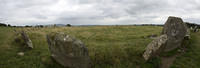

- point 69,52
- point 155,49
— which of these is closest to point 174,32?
point 155,49

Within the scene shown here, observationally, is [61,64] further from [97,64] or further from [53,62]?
[97,64]

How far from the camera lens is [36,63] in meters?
11.9

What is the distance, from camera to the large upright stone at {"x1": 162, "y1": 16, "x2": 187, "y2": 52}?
1628 centimetres

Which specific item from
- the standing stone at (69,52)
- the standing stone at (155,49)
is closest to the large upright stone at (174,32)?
the standing stone at (155,49)

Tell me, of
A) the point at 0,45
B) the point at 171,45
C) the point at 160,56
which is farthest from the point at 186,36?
the point at 0,45

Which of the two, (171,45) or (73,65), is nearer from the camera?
(73,65)

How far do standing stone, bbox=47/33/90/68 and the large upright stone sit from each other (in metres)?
10.2

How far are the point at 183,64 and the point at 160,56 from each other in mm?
2219

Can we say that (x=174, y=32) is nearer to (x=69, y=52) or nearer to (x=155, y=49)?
(x=155, y=49)

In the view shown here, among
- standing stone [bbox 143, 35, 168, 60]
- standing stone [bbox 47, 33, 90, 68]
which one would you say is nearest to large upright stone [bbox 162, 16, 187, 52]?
standing stone [bbox 143, 35, 168, 60]

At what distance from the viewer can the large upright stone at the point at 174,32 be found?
1628 cm

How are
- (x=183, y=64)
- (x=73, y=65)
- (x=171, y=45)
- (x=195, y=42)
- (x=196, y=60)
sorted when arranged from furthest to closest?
1. (x=195, y=42)
2. (x=171, y=45)
3. (x=196, y=60)
4. (x=183, y=64)
5. (x=73, y=65)

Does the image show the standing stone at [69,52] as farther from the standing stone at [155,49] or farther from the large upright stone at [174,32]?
the large upright stone at [174,32]

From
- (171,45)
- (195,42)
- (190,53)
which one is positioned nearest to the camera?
(190,53)
